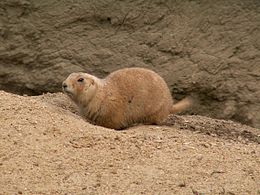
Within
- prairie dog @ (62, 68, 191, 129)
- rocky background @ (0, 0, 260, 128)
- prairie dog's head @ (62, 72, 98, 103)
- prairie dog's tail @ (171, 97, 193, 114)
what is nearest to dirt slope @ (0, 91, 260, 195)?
prairie dog's head @ (62, 72, 98, 103)

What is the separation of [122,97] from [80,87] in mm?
476

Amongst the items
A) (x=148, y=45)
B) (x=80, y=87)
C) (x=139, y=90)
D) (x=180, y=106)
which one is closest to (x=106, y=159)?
(x=80, y=87)

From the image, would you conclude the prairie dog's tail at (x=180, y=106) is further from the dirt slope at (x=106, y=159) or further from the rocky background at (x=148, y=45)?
the dirt slope at (x=106, y=159)

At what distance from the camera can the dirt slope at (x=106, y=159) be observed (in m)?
5.08

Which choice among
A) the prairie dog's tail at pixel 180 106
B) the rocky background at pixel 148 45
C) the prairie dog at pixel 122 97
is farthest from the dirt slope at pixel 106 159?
the rocky background at pixel 148 45

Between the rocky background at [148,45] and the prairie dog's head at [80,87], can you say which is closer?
the prairie dog's head at [80,87]

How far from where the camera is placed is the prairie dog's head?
6988 millimetres

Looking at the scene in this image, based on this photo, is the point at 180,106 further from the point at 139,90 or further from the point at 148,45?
the point at 148,45

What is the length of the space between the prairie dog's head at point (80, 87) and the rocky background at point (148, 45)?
3.31 ft

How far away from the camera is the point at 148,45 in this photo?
26.0 feet

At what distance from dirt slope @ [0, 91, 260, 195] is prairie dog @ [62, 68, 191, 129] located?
0.66m

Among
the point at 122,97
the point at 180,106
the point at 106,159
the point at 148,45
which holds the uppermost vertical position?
the point at 148,45

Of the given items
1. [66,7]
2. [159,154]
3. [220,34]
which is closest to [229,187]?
[159,154]

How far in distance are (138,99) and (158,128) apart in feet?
1.51
